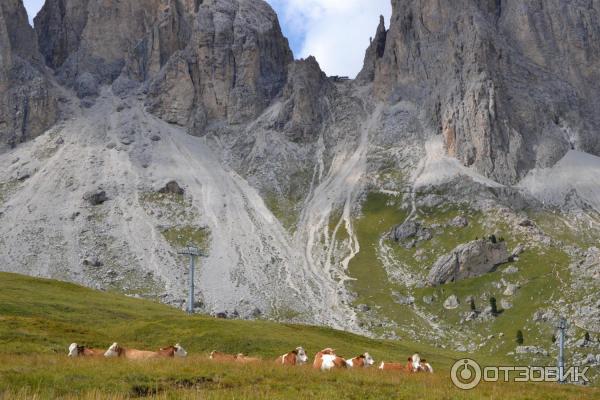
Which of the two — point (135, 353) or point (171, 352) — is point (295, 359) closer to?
point (171, 352)

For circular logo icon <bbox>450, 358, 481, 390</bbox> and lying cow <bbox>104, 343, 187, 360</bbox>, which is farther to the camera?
lying cow <bbox>104, 343, 187, 360</bbox>

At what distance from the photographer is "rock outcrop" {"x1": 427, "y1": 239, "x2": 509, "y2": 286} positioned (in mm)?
147500

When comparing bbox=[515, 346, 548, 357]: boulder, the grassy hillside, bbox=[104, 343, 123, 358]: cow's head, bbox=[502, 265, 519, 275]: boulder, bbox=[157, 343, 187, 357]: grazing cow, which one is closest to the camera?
the grassy hillside

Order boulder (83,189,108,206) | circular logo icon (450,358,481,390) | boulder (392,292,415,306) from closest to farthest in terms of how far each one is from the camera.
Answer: circular logo icon (450,358,481,390) < boulder (392,292,415,306) < boulder (83,189,108,206)

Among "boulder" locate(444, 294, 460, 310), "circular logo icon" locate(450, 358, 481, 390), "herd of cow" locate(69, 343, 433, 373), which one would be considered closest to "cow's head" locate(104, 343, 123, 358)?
"herd of cow" locate(69, 343, 433, 373)

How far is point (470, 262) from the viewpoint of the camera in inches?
5842

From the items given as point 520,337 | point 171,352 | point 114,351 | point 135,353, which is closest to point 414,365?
point 171,352

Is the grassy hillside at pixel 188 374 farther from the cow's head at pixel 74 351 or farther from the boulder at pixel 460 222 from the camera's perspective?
the boulder at pixel 460 222

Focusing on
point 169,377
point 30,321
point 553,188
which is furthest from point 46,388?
point 553,188

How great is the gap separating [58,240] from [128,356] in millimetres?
139410

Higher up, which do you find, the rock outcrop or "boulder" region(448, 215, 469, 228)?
"boulder" region(448, 215, 469, 228)

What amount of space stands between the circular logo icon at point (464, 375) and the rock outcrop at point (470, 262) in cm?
12339

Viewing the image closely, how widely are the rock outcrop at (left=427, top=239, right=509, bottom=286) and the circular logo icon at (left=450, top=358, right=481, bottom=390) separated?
405 ft

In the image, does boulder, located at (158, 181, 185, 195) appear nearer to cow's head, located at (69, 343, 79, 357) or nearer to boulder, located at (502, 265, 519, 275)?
boulder, located at (502, 265, 519, 275)
